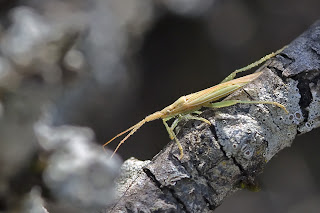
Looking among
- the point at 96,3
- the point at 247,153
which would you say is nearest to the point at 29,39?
the point at 247,153

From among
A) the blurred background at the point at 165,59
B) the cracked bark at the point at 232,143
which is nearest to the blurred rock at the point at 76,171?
the cracked bark at the point at 232,143

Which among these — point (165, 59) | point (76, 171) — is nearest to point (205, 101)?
point (76, 171)

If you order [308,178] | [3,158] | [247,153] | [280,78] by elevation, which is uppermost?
[3,158]

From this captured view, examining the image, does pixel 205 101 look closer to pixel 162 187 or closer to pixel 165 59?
pixel 162 187

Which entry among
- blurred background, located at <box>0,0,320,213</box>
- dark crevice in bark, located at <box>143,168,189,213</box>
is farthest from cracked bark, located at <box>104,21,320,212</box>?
blurred background, located at <box>0,0,320,213</box>

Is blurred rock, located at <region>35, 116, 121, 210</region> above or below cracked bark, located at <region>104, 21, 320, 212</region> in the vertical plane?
above

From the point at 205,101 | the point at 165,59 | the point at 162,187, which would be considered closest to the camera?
the point at 162,187

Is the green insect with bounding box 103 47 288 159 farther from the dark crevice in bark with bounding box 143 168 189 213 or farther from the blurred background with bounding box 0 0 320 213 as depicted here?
the blurred background with bounding box 0 0 320 213

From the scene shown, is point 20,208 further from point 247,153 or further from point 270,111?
point 270,111
